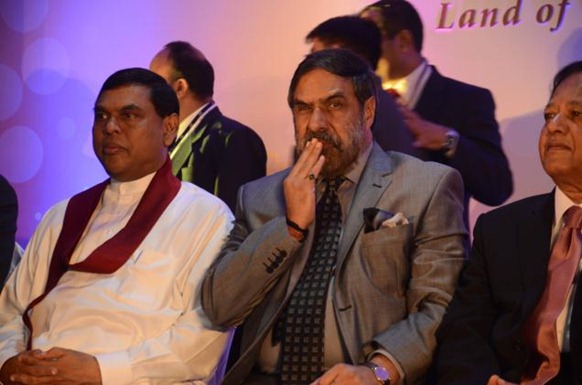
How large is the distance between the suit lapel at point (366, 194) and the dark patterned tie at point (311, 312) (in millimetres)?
77

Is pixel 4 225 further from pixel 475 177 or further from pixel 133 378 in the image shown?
pixel 475 177

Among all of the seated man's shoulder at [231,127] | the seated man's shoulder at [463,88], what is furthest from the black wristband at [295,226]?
the seated man's shoulder at [231,127]

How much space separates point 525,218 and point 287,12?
2.13 metres

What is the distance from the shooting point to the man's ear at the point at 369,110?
3887mm

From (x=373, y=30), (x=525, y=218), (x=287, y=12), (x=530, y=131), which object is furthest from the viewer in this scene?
(x=287, y=12)

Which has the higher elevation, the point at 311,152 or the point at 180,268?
the point at 311,152

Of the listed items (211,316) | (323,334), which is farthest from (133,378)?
(323,334)

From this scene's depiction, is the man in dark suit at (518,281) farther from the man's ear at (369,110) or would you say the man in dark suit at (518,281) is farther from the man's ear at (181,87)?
the man's ear at (181,87)

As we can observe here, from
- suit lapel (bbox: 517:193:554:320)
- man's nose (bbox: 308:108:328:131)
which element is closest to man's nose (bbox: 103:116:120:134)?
man's nose (bbox: 308:108:328:131)

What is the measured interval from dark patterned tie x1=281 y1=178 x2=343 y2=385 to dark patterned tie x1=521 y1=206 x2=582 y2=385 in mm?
785

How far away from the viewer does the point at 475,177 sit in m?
4.36

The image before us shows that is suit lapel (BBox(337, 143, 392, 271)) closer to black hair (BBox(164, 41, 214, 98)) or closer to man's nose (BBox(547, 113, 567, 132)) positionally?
man's nose (BBox(547, 113, 567, 132))

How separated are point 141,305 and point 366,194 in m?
1.03

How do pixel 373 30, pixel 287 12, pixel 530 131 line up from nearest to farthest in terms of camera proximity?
pixel 530 131 < pixel 373 30 < pixel 287 12
